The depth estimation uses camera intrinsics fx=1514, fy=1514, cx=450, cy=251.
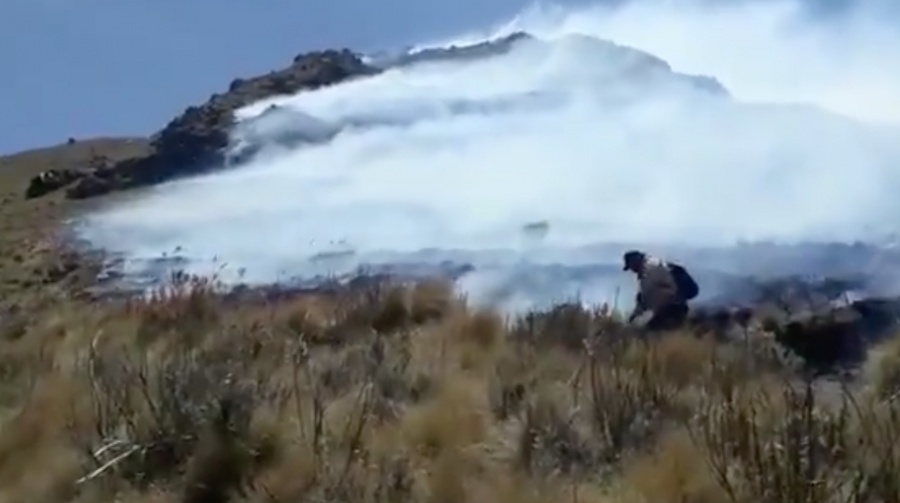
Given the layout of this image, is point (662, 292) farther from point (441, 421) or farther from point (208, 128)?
point (208, 128)

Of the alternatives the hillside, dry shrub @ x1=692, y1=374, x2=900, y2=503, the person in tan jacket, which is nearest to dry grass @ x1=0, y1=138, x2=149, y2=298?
the person in tan jacket

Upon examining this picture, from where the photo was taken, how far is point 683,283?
15.8m

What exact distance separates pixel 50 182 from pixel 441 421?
35.5 metres

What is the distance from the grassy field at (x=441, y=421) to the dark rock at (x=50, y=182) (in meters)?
30.8

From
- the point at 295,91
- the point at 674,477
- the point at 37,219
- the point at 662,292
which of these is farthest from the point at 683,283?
the point at 295,91

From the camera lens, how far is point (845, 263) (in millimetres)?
20938

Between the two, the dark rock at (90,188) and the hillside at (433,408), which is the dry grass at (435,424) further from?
the dark rock at (90,188)

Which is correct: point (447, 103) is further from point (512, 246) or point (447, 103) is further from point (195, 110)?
point (512, 246)

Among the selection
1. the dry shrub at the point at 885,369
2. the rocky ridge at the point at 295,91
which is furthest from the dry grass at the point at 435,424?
the rocky ridge at the point at 295,91

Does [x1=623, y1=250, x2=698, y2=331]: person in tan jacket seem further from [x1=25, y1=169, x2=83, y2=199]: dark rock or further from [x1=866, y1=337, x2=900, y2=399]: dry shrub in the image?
[x1=25, y1=169, x2=83, y2=199]: dark rock

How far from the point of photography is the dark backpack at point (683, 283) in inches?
614

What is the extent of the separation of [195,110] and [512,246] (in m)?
22.2

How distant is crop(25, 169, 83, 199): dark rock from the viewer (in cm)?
4056

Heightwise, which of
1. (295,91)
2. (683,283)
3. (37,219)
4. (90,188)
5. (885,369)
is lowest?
(37,219)
